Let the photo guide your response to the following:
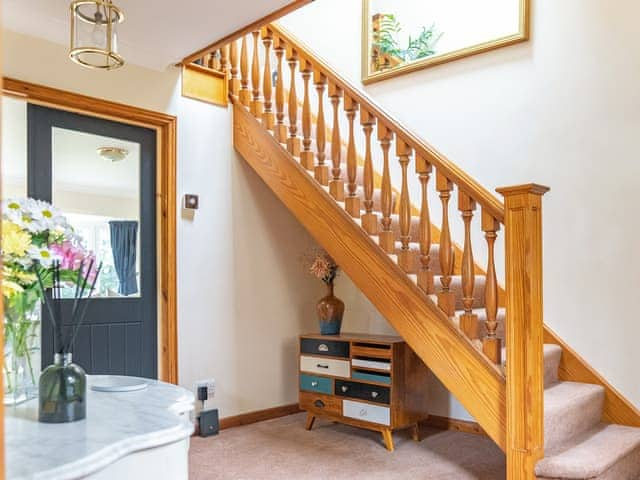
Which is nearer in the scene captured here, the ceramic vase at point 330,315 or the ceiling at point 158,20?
the ceiling at point 158,20

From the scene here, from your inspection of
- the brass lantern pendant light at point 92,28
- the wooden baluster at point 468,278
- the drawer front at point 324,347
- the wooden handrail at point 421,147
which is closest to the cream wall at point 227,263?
the drawer front at point 324,347

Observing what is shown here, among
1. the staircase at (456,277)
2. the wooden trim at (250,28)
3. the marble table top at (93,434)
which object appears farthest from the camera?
the wooden trim at (250,28)

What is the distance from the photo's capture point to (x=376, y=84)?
14.2ft

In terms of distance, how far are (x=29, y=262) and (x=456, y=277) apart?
2820mm

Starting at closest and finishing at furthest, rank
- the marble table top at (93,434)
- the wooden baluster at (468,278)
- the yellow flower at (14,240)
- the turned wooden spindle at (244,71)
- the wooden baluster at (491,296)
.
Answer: the marble table top at (93,434), the yellow flower at (14,240), the wooden baluster at (491,296), the wooden baluster at (468,278), the turned wooden spindle at (244,71)

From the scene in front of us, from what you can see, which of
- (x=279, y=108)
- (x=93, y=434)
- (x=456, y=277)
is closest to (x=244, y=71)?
(x=279, y=108)

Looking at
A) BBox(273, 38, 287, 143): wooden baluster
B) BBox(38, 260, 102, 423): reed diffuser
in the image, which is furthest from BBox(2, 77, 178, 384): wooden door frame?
BBox(38, 260, 102, 423): reed diffuser

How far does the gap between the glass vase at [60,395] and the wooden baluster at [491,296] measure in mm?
1895

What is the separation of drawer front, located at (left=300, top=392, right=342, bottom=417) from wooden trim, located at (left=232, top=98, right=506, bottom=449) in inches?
34.2

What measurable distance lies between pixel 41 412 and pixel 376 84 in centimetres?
→ 367

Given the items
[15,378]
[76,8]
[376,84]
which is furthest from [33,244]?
[376,84]

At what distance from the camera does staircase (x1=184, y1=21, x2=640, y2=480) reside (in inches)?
96.7

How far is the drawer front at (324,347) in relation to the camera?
3.59 meters

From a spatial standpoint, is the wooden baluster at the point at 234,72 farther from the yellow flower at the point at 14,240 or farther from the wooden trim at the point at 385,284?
the yellow flower at the point at 14,240
